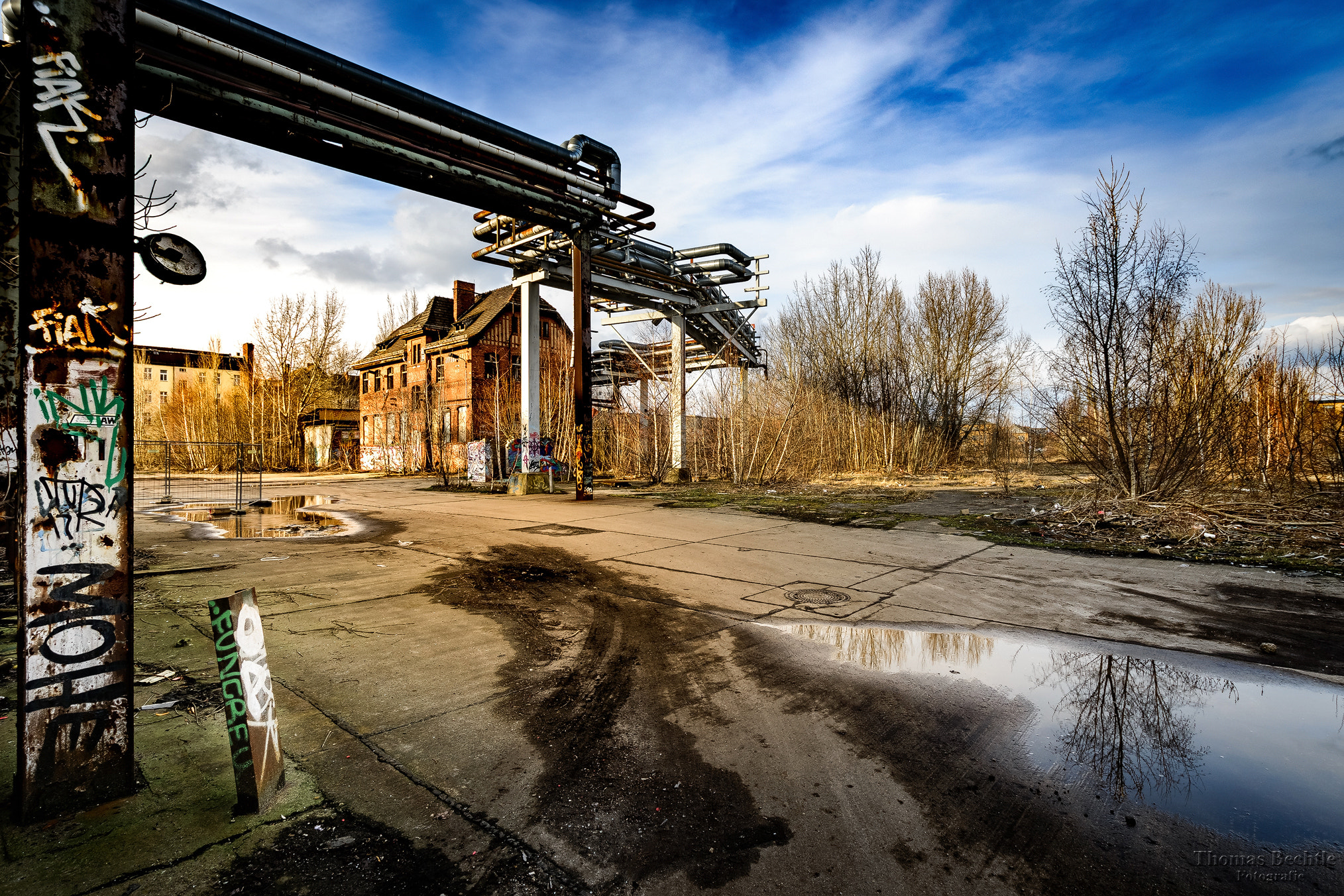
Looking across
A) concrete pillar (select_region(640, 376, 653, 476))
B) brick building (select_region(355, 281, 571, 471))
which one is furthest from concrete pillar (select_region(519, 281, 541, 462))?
brick building (select_region(355, 281, 571, 471))

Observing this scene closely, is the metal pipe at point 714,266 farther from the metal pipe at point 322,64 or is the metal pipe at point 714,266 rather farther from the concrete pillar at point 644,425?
the metal pipe at point 322,64

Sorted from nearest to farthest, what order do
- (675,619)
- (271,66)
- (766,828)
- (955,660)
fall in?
(766,828) < (955,660) < (675,619) < (271,66)

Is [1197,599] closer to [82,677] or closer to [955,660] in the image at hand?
[955,660]

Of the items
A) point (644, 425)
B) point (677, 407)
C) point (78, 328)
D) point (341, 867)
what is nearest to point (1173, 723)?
point (341, 867)

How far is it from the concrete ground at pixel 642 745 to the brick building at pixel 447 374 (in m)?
24.1

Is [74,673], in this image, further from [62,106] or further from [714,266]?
[714,266]

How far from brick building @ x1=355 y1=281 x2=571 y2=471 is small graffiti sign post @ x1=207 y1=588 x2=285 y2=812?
26.5m

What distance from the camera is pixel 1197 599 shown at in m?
5.77

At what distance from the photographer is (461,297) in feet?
123

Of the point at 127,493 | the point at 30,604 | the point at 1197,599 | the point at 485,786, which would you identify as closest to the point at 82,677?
the point at 30,604

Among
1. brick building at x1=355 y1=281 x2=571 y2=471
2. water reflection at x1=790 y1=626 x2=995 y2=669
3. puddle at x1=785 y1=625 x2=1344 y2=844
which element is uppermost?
brick building at x1=355 y1=281 x2=571 y2=471

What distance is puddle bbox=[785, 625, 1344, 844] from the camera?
2.61 meters

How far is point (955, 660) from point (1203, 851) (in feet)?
6.72

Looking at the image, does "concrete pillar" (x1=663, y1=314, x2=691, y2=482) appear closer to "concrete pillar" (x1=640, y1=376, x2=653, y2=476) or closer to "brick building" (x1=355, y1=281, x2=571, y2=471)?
"concrete pillar" (x1=640, y1=376, x2=653, y2=476)
